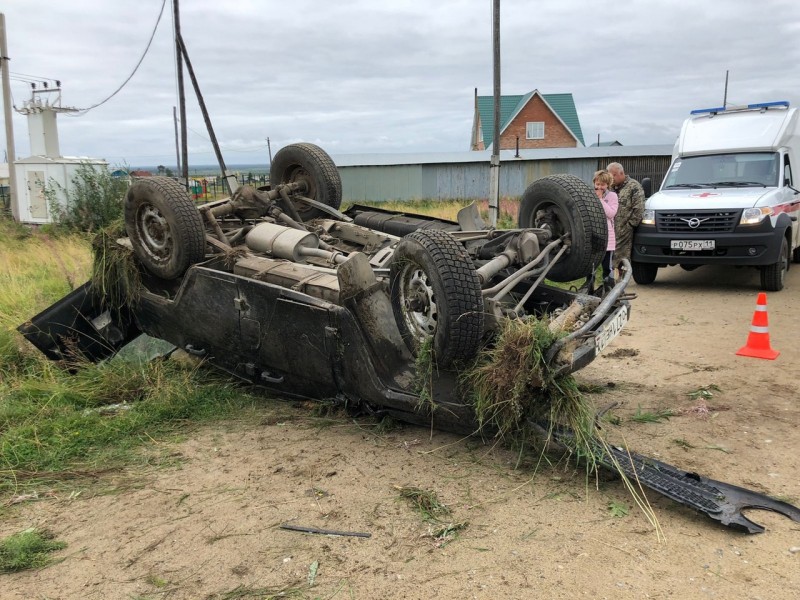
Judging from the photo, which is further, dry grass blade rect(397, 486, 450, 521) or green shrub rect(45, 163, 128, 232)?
green shrub rect(45, 163, 128, 232)

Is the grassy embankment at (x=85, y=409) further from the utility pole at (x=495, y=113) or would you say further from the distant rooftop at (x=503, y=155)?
the distant rooftop at (x=503, y=155)

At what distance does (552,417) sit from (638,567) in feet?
3.06

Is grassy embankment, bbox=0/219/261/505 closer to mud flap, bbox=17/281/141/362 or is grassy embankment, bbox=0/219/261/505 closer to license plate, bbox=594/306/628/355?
mud flap, bbox=17/281/141/362

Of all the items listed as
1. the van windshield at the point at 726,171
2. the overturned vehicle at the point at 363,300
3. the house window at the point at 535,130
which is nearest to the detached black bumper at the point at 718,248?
the van windshield at the point at 726,171

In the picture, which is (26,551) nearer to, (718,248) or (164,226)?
(164,226)

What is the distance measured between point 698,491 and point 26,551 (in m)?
3.24

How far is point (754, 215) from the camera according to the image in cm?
898

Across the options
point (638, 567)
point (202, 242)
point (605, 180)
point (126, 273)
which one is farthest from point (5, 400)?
point (605, 180)

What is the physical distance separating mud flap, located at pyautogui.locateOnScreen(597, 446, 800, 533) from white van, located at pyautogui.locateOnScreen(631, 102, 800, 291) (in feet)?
20.7

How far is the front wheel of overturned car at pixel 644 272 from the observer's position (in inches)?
393

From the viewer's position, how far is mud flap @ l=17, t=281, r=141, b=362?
569cm

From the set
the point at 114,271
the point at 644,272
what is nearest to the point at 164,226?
the point at 114,271

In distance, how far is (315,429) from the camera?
15.0 ft

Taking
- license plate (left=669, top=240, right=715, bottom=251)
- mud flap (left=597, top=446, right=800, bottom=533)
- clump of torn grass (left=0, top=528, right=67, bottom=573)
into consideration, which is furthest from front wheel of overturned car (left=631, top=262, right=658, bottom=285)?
clump of torn grass (left=0, top=528, right=67, bottom=573)
